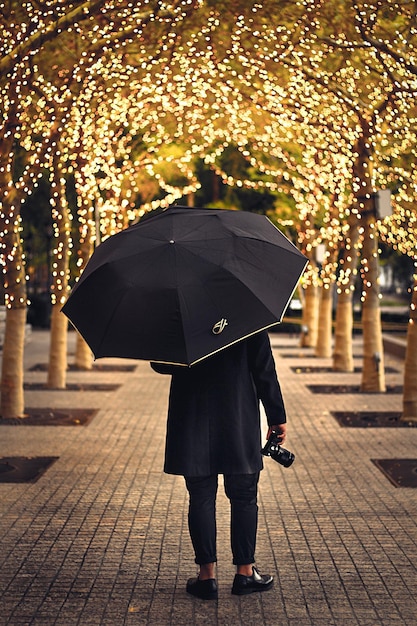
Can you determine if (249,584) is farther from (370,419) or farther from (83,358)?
(83,358)

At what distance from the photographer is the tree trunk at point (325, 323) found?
27422mm

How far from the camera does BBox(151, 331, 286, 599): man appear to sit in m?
7.05

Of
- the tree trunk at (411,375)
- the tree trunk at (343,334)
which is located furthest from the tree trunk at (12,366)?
the tree trunk at (343,334)

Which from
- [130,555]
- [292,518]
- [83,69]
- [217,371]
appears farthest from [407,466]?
[83,69]

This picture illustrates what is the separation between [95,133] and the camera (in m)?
20.7

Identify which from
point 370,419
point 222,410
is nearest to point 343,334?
point 370,419

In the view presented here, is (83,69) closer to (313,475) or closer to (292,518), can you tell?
(313,475)

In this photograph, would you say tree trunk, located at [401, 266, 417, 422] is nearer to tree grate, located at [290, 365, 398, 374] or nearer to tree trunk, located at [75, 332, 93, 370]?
tree grate, located at [290, 365, 398, 374]

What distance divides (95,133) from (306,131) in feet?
11.7

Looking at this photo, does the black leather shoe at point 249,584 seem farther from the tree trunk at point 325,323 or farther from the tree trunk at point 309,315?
the tree trunk at point 309,315

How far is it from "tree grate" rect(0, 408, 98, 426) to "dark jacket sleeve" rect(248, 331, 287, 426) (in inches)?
338

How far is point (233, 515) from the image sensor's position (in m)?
7.20

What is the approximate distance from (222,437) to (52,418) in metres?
9.29

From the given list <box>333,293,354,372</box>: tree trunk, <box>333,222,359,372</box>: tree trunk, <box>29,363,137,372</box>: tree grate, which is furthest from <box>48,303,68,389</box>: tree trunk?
<box>333,293,354,372</box>: tree trunk
